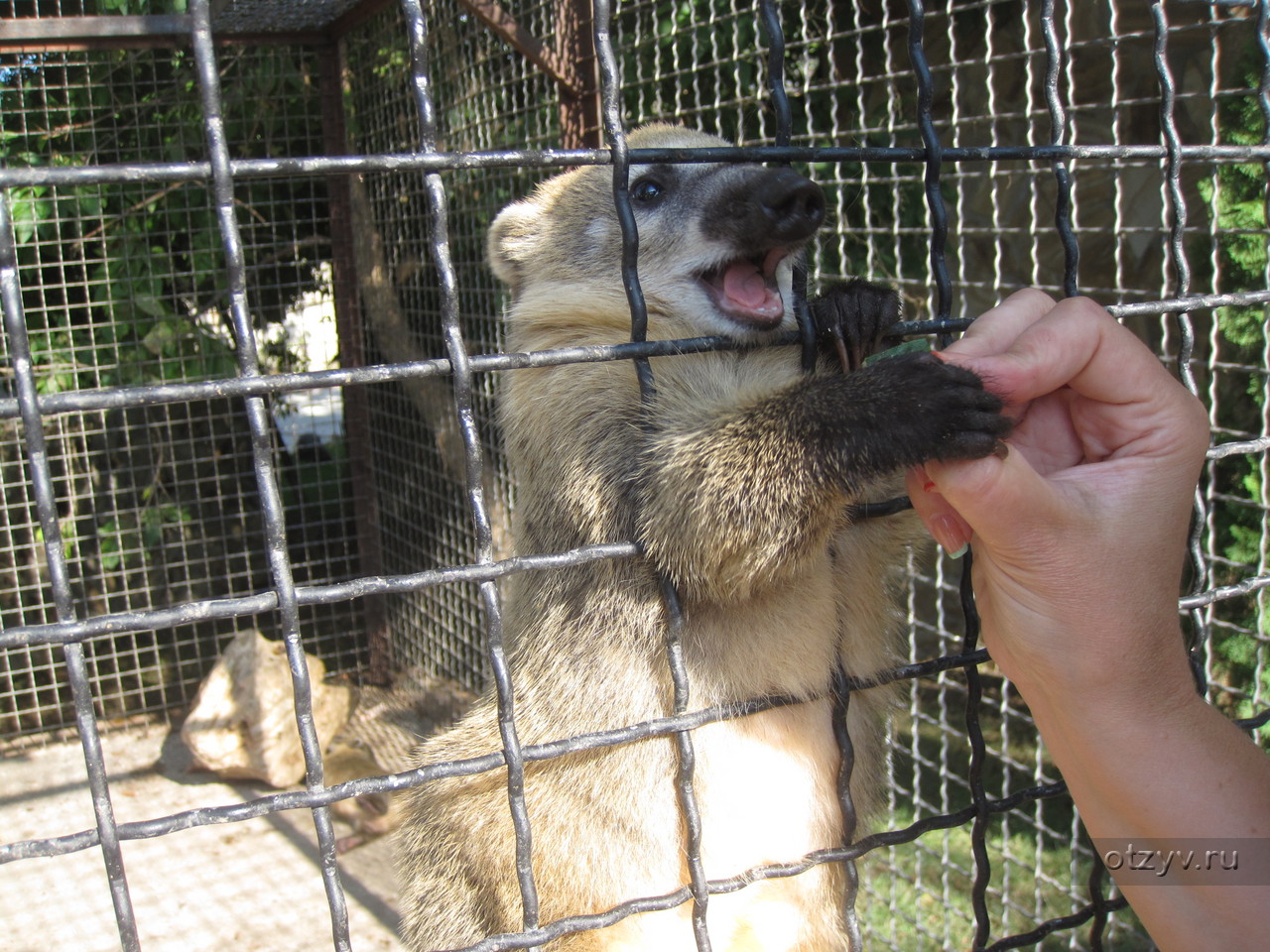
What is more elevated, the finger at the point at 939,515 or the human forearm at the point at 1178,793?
the finger at the point at 939,515

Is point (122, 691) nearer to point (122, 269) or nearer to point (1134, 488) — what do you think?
point (122, 269)

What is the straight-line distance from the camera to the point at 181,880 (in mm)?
4543

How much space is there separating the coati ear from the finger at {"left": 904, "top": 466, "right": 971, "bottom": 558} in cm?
177

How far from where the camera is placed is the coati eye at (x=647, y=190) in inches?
109

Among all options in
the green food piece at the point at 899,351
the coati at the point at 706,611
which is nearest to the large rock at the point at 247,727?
the coati at the point at 706,611

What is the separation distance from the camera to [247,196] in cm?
595

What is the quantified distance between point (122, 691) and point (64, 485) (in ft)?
4.58

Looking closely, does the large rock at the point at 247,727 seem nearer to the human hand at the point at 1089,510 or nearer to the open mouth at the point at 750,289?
the open mouth at the point at 750,289

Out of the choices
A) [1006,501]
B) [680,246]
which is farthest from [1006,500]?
[680,246]

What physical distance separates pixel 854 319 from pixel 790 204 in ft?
1.61

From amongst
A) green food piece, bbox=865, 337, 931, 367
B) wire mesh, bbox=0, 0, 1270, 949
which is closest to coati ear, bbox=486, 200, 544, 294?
wire mesh, bbox=0, 0, 1270, 949

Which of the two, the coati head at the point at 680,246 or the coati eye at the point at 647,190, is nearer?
the coati head at the point at 680,246

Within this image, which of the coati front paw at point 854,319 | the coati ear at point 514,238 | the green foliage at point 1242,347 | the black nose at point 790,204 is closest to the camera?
the coati front paw at point 854,319

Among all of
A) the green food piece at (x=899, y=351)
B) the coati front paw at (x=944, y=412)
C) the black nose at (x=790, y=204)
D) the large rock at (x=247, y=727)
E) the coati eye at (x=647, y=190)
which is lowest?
the large rock at (x=247, y=727)
